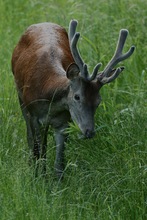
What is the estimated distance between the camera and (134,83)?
9391 mm

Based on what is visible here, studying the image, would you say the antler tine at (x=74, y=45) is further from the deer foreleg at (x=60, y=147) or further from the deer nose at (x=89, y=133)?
the deer foreleg at (x=60, y=147)

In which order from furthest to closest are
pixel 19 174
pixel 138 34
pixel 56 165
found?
pixel 138 34
pixel 56 165
pixel 19 174

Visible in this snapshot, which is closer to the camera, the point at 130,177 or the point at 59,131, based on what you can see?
the point at 130,177

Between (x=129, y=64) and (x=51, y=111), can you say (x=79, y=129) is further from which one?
(x=129, y=64)

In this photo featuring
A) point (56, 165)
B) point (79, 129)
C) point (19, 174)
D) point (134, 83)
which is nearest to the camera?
point (19, 174)

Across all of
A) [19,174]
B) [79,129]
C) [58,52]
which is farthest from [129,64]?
[19,174]

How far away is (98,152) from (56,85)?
0.71 m

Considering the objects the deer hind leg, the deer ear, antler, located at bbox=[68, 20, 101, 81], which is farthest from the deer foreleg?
antler, located at bbox=[68, 20, 101, 81]

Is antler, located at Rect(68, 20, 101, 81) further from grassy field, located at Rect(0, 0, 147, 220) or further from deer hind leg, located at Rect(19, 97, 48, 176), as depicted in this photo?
deer hind leg, located at Rect(19, 97, 48, 176)

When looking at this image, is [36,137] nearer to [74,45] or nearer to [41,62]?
[41,62]

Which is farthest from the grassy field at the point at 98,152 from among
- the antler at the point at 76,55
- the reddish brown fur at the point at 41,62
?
the antler at the point at 76,55

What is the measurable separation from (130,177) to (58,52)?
1.74 meters

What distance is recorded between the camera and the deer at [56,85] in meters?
7.66

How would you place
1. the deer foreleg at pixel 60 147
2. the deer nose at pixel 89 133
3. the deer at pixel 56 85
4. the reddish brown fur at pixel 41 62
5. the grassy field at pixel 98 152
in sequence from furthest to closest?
the reddish brown fur at pixel 41 62 < the deer foreleg at pixel 60 147 < the deer at pixel 56 85 < the deer nose at pixel 89 133 < the grassy field at pixel 98 152
